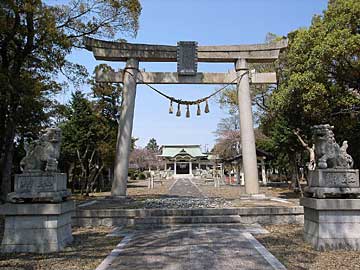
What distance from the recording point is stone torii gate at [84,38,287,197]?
42.2 ft

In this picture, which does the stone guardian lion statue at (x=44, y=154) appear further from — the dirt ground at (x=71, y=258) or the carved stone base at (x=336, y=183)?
the carved stone base at (x=336, y=183)

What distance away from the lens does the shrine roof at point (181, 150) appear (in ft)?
194

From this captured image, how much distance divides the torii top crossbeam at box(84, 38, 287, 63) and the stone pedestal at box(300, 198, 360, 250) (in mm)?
8370

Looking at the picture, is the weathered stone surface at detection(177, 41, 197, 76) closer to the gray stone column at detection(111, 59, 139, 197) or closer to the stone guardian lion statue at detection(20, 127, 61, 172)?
the gray stone column at detection(111, 59, 139, 197)

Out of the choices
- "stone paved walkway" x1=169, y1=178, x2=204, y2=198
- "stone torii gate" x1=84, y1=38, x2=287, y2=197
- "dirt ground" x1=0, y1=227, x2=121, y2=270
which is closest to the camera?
"dirt ground" x1=0, y1=227, x2=121, y2=270

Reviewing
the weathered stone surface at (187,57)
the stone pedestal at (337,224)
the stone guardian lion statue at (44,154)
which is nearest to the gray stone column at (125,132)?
the weathered stone surface at (187,57)

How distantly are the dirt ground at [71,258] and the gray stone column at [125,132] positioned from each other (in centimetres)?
498

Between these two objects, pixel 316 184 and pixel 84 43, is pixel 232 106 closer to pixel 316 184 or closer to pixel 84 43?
pixel 84 43

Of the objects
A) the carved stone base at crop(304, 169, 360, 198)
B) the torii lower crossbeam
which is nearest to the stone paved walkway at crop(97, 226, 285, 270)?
the carved stone base at crop(304, 169, 360, 198)

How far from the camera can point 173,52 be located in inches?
530

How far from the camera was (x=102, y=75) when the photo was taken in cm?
1344

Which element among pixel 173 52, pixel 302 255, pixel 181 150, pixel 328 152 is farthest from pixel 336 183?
pixel 181 150

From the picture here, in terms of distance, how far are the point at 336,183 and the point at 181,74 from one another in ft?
27.1

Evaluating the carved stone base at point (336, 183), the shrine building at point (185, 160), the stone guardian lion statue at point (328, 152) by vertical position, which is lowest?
the carved stone base at point (336, 183)
